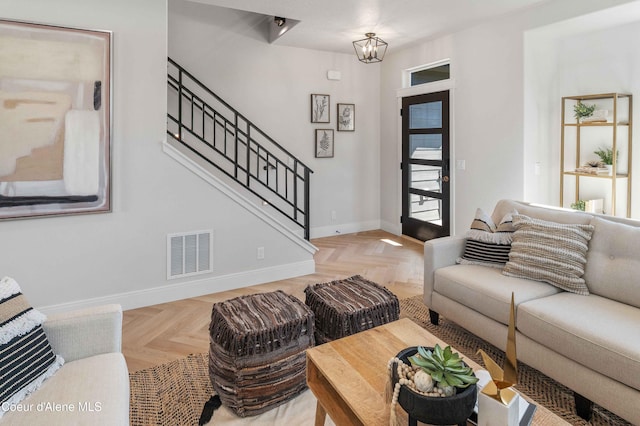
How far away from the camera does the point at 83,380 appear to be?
1.48 meters

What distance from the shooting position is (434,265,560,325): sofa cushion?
7.73 feet

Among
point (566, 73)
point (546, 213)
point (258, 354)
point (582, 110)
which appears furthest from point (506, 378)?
point (566, 73)

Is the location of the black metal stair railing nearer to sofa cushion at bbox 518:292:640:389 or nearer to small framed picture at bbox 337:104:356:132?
small framed picture at bbox 337:104:356:132

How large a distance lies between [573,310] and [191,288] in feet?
9.78

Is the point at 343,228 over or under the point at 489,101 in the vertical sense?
under

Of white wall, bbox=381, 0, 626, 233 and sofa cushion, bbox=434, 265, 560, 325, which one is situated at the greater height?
white wall, bbox=381, 0, 626, 233

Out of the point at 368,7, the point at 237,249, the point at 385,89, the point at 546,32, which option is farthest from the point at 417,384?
the point at 385,89

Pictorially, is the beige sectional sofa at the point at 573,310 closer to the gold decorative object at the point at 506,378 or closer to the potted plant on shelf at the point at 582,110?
the gold decorative object at the point at 506,378

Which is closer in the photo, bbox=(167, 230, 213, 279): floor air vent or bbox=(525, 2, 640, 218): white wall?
bbox=(167, 230, 213, 279): floor air vent

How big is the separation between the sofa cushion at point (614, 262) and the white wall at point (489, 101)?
1.70 meters

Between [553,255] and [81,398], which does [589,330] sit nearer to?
[553,255]

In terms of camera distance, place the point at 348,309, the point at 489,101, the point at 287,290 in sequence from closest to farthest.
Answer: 1. the point at 348,309
2. the point at 287,290
3. the point at 489,101

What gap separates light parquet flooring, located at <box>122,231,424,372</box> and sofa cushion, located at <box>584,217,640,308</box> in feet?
5.18

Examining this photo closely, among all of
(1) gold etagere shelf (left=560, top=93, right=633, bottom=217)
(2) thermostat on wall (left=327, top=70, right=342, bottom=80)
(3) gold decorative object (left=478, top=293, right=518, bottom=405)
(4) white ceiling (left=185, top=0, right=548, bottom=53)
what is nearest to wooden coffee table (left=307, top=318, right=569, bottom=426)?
(3) gold decorative object (left=478, top=293, right=518, bottom=405)
